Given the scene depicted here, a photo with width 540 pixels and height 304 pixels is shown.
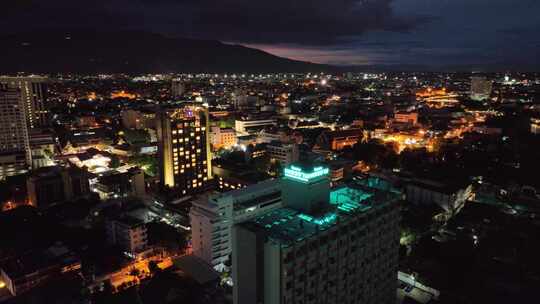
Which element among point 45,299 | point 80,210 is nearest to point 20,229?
point 80,210

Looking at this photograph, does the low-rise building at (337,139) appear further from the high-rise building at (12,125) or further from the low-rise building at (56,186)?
the high-rise building at (12,125)

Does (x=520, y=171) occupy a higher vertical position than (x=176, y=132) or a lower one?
lower

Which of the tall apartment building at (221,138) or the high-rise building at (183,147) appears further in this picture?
the tall apartment building at (221,138)

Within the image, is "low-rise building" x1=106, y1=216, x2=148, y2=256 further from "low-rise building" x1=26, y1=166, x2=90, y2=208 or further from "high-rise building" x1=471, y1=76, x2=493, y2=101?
"high-rise building" x1=471, y1=76, x2=493, y2=101

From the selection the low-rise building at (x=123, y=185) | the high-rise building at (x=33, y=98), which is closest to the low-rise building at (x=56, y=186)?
the low-rise building at (x=123, y=185)

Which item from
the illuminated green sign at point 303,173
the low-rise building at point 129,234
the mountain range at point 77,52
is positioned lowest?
the low-rise building at point 129,234

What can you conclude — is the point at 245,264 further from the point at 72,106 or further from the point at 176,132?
the point at 72,106

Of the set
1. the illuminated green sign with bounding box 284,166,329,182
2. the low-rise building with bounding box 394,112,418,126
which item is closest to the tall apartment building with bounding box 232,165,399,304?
the illuminated green sign with bounding box 284,166,329,182

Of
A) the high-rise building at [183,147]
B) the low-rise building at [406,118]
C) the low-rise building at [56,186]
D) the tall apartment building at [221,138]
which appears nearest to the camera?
the low-rise building at [56,186]
